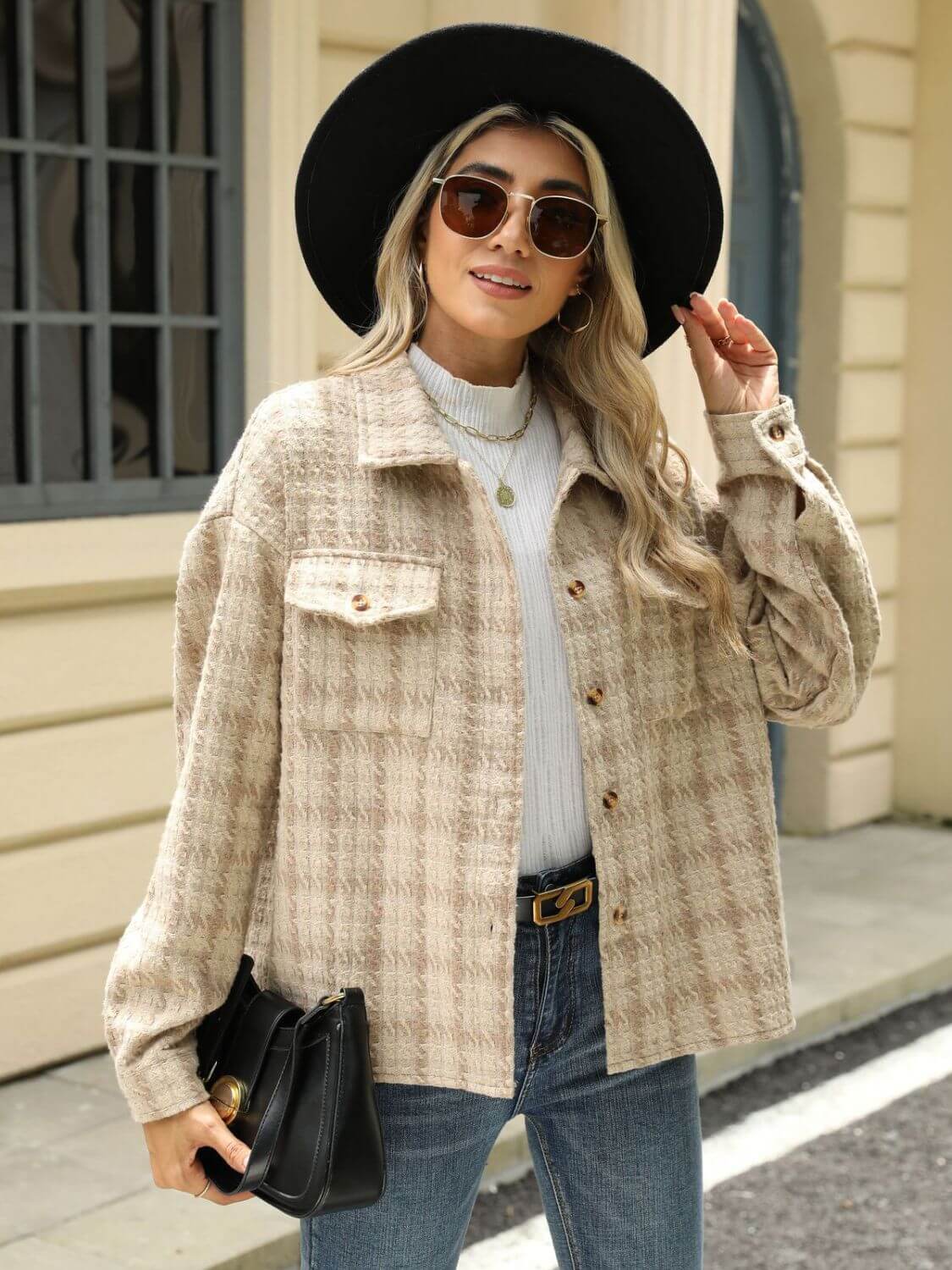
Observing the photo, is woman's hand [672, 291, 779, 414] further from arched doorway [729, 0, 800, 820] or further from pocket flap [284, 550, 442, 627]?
arched doorway [729, 0, 800, 820]

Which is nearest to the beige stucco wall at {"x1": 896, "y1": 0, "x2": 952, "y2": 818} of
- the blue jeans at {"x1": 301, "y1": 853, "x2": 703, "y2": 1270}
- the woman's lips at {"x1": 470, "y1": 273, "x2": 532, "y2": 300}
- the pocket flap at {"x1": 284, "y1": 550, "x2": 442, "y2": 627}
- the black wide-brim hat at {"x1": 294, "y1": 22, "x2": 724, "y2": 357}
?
the black wide-brim hat at {"x1": 294, "y1": 22, "x2": 724, "y2": 357}

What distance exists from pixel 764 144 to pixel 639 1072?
5.66m

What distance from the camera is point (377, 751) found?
202cm

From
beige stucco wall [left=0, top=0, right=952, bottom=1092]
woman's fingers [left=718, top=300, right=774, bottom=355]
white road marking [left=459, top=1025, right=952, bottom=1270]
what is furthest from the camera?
beige stucco wall [left=0, top=0, right=952, bottom=1092]

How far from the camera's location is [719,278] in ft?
16.1

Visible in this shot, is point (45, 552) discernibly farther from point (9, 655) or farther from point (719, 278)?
point (719, 278)

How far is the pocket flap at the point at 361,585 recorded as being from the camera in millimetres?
Answer: 1963

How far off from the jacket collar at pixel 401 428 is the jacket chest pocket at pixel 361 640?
0.12 meters

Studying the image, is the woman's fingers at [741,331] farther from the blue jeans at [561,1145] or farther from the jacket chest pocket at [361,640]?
the blue jeans at [561,1145]

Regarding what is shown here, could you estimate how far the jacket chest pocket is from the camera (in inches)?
77.8

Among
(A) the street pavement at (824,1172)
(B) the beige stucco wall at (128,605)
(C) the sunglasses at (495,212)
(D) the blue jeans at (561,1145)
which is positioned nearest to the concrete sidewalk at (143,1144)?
(A) the street pavement at (824,1172)

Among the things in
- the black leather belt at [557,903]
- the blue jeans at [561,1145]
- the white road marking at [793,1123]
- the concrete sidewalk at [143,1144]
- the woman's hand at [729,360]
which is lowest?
the white road marking at [793,1123]

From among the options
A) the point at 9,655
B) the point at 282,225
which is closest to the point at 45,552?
the point at 9,655

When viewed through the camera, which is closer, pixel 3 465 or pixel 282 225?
pixel 3 465
